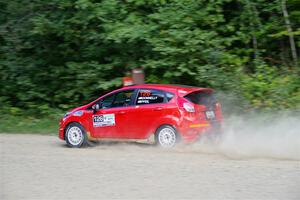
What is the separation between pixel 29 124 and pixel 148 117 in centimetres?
607

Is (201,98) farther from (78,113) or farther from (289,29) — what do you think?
(289,29)

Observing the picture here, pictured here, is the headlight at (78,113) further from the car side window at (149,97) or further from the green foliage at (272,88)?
the green foliage at (272,88)

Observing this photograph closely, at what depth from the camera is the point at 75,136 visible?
13.6 m

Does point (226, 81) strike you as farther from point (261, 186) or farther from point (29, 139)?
point (261, 186)

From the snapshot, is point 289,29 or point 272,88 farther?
point 289,29

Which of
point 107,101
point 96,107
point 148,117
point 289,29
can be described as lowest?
point 148,117

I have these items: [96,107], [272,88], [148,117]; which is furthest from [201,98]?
[272,88]

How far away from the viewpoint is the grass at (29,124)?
16.3m

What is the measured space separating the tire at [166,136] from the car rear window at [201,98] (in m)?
0.84

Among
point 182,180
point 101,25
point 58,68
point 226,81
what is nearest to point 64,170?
point 182,180

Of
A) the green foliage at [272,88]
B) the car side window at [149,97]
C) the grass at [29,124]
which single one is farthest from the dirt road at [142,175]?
the green foliage at [272,88]

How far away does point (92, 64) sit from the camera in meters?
18.5

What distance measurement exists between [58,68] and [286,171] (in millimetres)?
11604

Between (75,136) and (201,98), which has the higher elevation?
(201,98)
